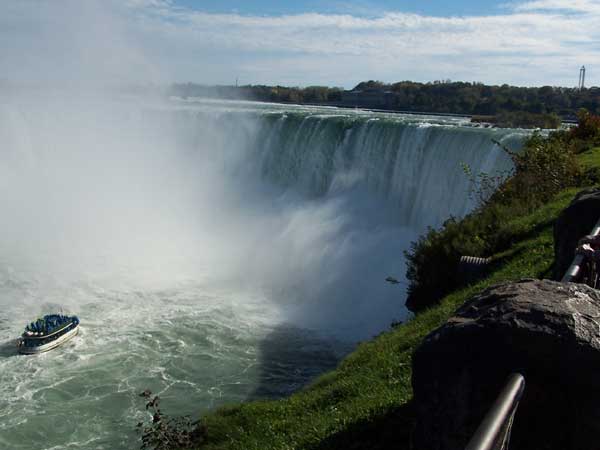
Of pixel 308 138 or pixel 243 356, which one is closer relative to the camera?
pixel 243 356

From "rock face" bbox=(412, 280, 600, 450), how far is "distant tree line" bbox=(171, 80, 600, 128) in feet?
84.8

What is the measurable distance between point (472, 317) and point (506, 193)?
428 inches

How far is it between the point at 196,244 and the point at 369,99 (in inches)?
1341

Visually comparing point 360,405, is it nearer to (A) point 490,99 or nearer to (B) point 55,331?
(B) point 55,331

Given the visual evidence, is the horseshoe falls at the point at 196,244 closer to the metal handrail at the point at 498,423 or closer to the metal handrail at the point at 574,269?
the metal handrail at the point at 574,269

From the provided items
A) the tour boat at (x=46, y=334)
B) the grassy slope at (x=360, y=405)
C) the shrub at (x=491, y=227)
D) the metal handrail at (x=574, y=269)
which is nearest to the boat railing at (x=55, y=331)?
the tour boat at (x=46, y=334)

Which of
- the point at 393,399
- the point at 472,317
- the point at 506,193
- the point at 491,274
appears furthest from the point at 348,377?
the point at 506,193

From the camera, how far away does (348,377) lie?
23.1 ft

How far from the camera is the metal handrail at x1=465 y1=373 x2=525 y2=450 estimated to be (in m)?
1.68

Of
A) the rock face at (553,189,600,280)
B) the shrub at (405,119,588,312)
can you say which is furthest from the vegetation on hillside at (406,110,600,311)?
the rock face at (553,189,600,280)

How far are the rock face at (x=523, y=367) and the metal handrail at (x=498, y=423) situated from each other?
26.4 inches

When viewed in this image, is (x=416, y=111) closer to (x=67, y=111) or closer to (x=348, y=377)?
(x=67, y=111)

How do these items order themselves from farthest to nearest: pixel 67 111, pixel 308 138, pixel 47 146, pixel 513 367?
pixel 67 111, pixel 47 146, pixel 308 138, pixel 513 367

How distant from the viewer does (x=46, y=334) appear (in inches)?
493
